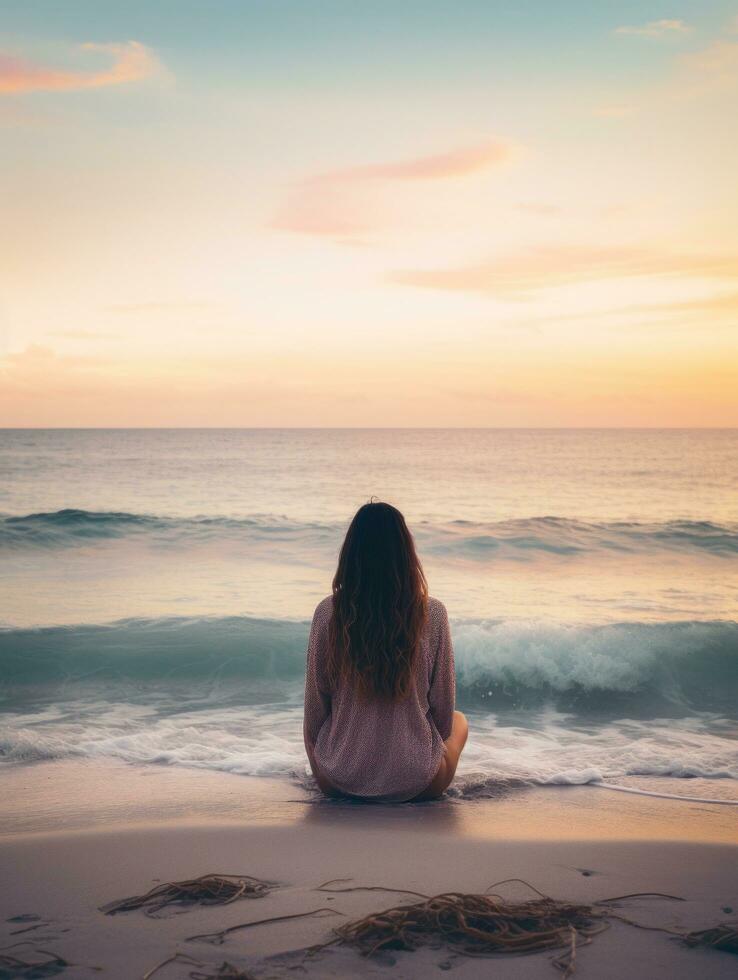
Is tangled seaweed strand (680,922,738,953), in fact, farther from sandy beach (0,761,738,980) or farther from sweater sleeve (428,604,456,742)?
sweater sleeve (428,604,456,742)

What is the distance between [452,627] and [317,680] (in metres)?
6.53

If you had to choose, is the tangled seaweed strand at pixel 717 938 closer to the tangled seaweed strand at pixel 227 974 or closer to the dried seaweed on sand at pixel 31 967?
the tangled seaweed strand at pixel 227 974

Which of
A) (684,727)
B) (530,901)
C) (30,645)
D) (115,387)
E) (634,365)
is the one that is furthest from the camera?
(115,387)

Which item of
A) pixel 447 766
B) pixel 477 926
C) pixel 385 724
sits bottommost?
pixel 447 766

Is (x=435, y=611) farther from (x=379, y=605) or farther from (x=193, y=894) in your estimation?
(x=193, y=894)

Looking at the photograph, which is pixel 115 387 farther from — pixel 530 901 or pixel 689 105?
pixel 530 901

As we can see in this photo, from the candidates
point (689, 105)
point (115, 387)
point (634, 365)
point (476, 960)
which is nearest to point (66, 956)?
point (476, 960)

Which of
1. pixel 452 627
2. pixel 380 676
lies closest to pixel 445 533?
pixel 452 627

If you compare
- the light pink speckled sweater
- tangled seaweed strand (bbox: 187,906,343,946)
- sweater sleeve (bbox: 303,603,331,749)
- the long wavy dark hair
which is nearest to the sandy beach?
tangled seaweed strand (bbox: 187,906,343,946)

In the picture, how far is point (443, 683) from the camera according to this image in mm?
4000

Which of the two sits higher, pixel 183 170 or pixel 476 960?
pixel 183 170

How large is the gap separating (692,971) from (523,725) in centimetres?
505

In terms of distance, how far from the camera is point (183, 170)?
42.4 feet

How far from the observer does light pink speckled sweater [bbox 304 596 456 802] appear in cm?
395
